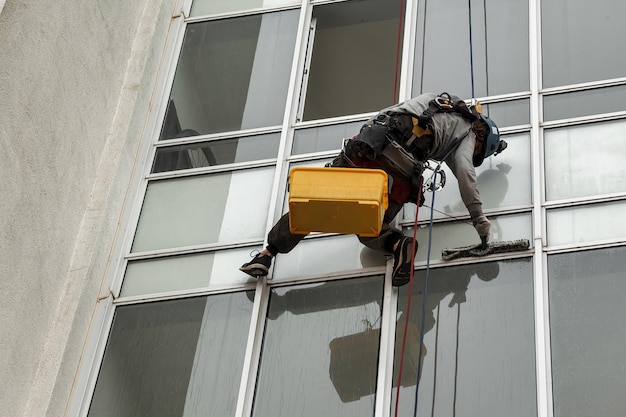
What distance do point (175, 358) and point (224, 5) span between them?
4260 millimetres

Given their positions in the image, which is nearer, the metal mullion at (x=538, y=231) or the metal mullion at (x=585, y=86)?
the metal mullion at (x=538, y=231)

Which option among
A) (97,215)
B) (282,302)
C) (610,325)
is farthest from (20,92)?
(610,325)

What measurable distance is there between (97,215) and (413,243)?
111 inches

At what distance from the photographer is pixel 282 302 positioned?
30.6 ft

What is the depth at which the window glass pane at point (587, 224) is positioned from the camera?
8.86 meters

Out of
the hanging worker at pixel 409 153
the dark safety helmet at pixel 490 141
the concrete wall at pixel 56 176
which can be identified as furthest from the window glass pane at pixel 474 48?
the concrete wall at pixel 56 176

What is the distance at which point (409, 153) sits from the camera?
9125 mm

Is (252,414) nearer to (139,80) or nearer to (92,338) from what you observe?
(92,338)

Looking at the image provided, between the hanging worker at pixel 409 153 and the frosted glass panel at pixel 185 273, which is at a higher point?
the hanging worker at pixel 409 153

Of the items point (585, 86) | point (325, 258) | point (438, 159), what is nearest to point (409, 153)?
point (438, 159)

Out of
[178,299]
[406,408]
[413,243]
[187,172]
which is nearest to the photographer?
[406,408]

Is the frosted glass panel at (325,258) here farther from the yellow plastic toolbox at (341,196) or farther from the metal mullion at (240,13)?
the metal mullion at (240,13)

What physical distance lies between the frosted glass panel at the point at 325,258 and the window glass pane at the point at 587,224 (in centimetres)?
138

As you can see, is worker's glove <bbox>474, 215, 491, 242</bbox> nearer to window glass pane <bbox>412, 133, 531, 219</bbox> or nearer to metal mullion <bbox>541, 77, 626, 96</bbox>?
window glass pane <bbox>412, 133, 531, 219</bbox>
